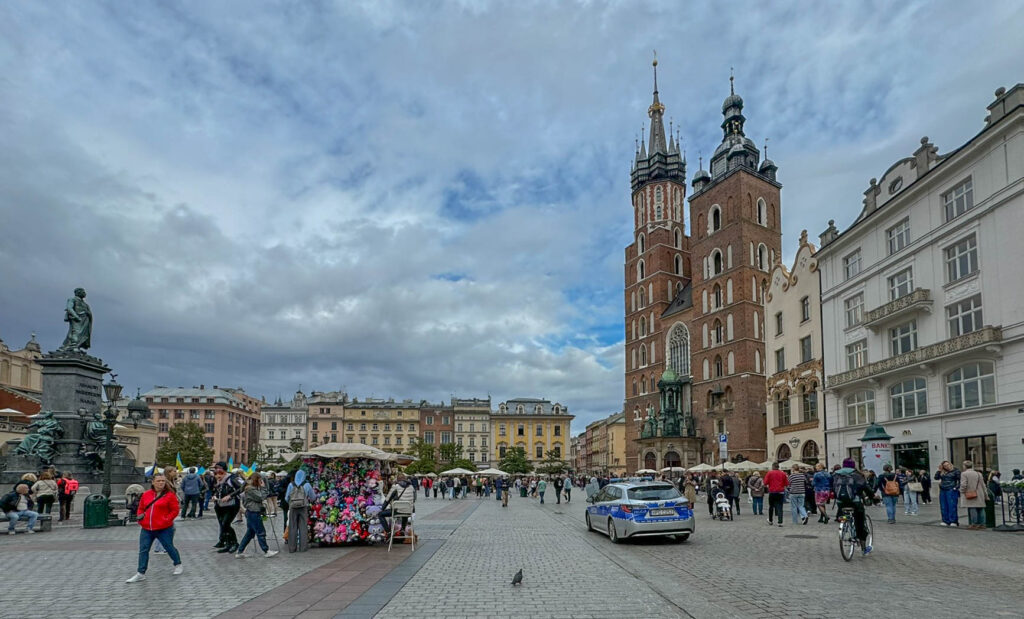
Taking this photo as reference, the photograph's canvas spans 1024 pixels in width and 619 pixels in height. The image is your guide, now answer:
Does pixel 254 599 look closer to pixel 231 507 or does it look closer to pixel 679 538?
pixel 231 507

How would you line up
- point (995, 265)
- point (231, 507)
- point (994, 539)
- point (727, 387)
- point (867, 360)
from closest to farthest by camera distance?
point (231, 507)
point (994, 539)
point (995, 265)
point (867, 360)
point (727, 387)

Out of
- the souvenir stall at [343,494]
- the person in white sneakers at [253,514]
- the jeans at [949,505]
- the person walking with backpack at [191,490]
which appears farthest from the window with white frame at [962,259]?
the person walking with backpack at [191,490]

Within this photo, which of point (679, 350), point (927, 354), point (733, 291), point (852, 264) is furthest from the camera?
point (679, 350)

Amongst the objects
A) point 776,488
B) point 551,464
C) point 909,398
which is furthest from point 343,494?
point 551,464

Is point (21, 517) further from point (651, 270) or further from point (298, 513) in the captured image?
point (651, 270)

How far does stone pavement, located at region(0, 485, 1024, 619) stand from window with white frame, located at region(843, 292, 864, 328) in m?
21.0

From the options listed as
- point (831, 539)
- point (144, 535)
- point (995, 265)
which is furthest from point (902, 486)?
point (144, 535)

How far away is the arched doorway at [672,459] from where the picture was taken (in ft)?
215

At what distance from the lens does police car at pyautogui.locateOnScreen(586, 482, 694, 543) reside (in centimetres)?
1551

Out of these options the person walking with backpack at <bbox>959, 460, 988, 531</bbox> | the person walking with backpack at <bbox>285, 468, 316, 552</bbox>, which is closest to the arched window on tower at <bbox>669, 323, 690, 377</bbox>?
the person walking with backpack at <bbox>959, 460, 988, 531</bbox>

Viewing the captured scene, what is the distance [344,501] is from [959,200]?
86.7 ft

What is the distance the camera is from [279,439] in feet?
412

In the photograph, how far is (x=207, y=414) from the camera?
119062 mm

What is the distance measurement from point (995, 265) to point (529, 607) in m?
25.6
